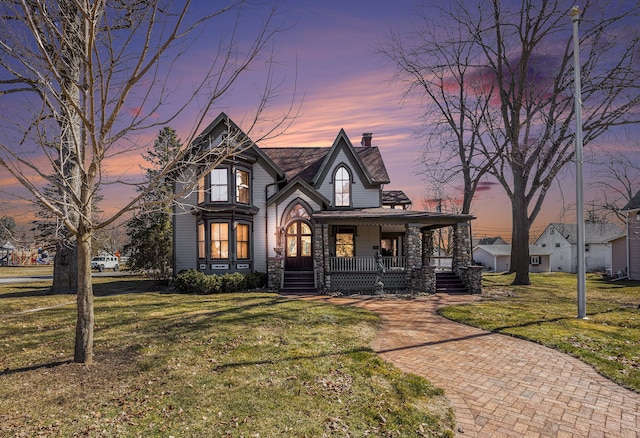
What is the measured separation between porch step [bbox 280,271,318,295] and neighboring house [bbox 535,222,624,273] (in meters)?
41.0

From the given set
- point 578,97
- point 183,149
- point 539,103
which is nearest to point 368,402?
point 183,149

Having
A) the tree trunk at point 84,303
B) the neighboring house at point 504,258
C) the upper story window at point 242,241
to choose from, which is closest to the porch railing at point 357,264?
the upper story window at point 242,241

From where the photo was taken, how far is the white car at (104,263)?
40.3 metres

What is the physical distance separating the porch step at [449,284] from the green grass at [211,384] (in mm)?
9760

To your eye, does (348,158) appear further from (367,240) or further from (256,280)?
(256,280)

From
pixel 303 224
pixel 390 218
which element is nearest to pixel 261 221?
pixel 303 224

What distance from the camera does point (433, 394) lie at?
5.50 m

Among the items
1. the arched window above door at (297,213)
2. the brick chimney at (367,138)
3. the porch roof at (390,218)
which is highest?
the brick chimney at (367,138)

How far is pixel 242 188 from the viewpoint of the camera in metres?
20.7

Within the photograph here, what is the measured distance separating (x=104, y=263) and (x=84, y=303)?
135ft

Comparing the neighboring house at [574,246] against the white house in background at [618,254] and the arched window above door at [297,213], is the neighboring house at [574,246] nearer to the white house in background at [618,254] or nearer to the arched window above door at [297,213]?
the white house in background at [618,254]

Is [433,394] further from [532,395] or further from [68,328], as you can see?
[68,328]

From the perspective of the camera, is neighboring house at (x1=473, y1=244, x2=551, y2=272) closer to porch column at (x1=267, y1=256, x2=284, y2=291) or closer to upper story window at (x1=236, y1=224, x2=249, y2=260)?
porch column at (x1=267, y1=256, x2=284, y2=291)

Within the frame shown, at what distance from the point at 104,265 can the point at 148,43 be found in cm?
4340
